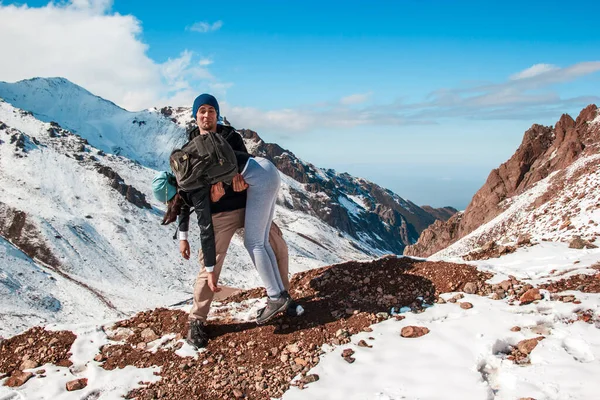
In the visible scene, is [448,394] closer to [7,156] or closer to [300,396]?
[300,396]

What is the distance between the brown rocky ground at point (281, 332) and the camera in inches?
260

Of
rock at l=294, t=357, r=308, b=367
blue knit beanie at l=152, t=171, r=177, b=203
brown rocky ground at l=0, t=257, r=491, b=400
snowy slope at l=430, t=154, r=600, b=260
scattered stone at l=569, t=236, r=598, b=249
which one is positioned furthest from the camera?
snowy slope at l=430, t=154, r=600, b=260

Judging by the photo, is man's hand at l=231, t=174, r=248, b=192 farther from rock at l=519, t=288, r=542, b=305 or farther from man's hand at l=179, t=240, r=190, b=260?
rock at l=519, t=288, r=542, b=305

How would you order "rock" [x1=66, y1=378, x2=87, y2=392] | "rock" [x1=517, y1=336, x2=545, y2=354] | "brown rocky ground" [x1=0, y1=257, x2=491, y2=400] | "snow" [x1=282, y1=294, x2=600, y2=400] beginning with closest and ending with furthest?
1. "snow" [x1=282, y1=294, x2=600, y2=400]
2. "rock" [x1=517, y1=336, x2=545, y2=354]
3. "brown rocky ground" [x1=0, y1=257, x2=491, y2=400]
4. "rock" [x1=66, y1=378, x2=87, y2=392]

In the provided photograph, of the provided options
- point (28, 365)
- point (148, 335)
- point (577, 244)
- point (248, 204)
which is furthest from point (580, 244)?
point (28, 365)

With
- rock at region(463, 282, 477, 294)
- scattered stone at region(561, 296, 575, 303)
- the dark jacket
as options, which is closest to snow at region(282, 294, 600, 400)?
scattered stone at region(561, 296, 575, 303)

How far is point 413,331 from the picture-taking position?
722cm

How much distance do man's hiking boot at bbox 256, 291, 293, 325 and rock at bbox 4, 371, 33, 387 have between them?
4343 mm

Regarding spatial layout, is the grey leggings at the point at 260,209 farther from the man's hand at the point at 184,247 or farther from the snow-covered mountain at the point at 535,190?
the snow-covered mountain at the point at 535,190

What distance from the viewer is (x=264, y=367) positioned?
22.5ft

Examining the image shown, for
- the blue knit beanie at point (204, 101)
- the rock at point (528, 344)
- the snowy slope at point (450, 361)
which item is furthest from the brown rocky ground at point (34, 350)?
the rock at point (528, 344)

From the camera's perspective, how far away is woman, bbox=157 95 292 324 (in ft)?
23.6

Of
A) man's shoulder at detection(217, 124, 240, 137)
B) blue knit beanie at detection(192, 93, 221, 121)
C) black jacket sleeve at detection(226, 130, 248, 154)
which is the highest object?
blue knit beanie at detection(192, 93, 221, 121)

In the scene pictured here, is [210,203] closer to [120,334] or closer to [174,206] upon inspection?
[174,206]
